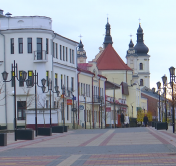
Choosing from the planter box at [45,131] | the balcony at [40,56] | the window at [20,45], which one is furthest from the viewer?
the window at [20,45]

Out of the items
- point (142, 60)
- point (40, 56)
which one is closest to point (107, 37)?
point (142, 60)

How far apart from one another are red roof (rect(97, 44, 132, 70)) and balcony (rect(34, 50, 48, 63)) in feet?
195

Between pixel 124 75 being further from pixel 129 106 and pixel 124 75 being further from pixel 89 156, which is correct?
pixel 89 156

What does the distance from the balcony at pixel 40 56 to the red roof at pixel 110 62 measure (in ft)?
195

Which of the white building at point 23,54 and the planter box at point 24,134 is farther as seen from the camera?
the white building at point 23,54

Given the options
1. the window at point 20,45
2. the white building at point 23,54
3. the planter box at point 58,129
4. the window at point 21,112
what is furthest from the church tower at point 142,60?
the planter box at point 58,129

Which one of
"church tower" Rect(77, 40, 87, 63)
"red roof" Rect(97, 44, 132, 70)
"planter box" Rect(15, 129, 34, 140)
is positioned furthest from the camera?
"church tower" Rect(77, 40, 87, 63)

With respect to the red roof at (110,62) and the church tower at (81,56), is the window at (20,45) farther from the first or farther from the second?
the church tower at (81,56)

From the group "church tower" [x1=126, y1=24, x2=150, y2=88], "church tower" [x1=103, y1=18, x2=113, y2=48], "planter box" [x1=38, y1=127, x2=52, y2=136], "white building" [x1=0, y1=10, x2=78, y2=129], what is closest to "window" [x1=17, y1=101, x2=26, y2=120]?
"white building" [x1=0, y1=10, x2=78, y2=129]

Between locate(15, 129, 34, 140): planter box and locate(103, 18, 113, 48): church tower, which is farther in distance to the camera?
locate(103, 18, 113, 48): church tower

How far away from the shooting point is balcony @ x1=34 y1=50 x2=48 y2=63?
5172cm

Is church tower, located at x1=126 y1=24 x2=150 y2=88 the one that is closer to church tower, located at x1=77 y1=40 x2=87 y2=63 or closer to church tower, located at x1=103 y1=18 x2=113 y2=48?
church tower, located at x1=77 y1=40 x2=87 y2=63

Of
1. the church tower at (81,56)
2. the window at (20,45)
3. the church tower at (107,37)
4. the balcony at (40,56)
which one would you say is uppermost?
the church tower at (107,37)

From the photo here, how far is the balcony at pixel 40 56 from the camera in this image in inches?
2036
